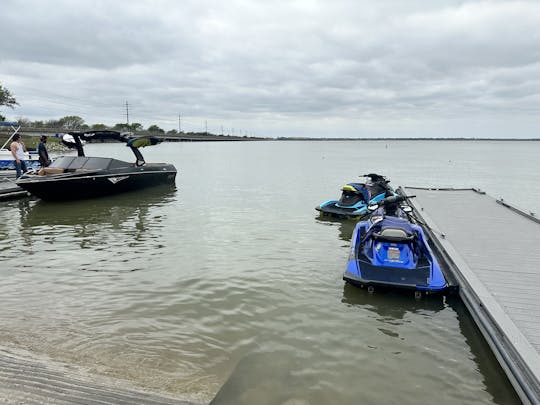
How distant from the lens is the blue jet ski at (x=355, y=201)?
14109mm

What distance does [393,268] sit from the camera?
22.6 feet

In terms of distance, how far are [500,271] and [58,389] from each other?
23.0ft

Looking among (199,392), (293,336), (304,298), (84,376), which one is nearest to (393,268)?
(304,298)

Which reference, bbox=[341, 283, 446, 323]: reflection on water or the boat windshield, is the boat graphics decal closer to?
the boat windshield

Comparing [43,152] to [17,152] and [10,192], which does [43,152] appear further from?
[10,192]

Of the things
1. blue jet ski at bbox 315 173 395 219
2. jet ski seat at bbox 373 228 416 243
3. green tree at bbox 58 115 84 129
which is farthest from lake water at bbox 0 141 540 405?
green tree at bbox 58 115 84 129

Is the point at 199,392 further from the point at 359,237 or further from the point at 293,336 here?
the point at 359,237

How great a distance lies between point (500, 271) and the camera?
6.88 metres

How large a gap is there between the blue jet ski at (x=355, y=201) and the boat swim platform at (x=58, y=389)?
11.0m

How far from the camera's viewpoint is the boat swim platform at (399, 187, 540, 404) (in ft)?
14.4

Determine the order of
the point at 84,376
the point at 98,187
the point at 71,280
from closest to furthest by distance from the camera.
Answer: the point at 84,376, the point at 71,280, the point at 98,187

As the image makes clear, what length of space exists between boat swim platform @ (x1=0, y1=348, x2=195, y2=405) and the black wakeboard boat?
12.7 m

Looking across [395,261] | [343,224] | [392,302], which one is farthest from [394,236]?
[343,224]

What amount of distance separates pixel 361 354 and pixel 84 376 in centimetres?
350
